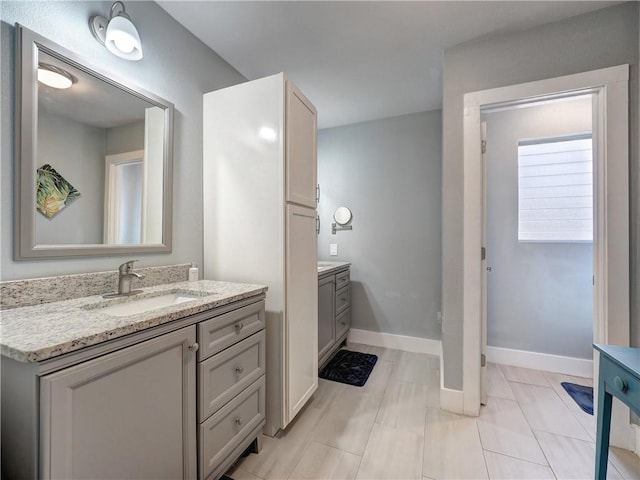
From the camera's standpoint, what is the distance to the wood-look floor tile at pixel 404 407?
1738 mm

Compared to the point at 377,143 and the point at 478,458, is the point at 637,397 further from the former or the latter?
the point at 377,143

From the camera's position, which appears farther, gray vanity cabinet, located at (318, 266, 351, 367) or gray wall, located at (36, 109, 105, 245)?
gray vanity cabinet, located at (318, 266, 351, 367)

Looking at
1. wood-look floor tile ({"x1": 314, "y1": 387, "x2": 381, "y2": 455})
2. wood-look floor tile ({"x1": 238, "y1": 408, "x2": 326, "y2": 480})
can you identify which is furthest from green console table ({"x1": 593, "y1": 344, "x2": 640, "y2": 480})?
wood-look floor tile ({"x1": 238, "y1": 408, "x2": 326, "y2": 480})

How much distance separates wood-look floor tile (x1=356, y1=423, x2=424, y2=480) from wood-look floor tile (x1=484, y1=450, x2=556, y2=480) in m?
0.34

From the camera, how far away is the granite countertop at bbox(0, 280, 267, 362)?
686 mm

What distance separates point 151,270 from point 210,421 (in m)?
0.84

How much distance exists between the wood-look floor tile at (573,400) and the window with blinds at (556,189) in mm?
1159

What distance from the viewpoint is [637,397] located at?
3.24 feet

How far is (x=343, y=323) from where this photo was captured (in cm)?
288

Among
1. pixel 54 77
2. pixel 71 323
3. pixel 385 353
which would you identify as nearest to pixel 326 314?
pixel 385 353

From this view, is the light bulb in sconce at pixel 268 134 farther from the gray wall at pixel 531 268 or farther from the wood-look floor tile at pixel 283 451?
the gray wall at pixel 531 268

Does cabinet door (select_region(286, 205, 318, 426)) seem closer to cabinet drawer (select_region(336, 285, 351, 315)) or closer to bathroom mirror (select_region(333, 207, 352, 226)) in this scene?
cabinet drawer (select_region(336, 285, 351, 315))

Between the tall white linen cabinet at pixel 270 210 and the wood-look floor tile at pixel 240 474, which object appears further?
the tall white linen cabinet at pixel 270 210

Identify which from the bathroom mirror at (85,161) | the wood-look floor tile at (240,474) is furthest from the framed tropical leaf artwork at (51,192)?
the wood-look floor tile at (240,474)
